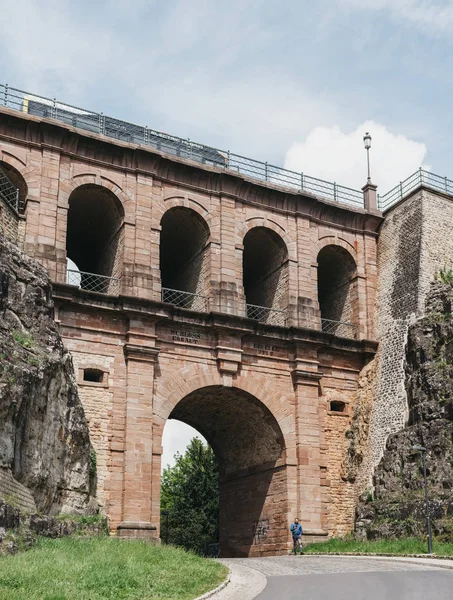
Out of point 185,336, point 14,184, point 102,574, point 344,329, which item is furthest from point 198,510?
point 102,574

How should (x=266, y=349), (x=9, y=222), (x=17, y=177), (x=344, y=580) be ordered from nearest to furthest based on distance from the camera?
(x=344, y=580), (x=9, y=222), (x=17, y=177), (x=266, y=349)

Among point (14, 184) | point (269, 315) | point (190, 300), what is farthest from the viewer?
point (269, 315)

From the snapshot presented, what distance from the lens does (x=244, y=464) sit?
101 feet

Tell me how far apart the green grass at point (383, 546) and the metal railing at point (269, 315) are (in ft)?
25.6

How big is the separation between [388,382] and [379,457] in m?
2.81

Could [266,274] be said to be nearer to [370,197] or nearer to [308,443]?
[370,197]

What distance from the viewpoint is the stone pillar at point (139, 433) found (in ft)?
80.0

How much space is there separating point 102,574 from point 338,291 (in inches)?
856

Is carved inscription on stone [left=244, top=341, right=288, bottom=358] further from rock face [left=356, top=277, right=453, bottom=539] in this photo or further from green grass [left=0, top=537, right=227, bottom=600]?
green grass [left=0, top=537, right=227, bottom=600]

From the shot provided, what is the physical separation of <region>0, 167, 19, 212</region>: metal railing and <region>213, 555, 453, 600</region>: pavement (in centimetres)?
1310

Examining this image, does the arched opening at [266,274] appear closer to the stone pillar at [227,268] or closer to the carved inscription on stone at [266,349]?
the carved inscription on stone at [266,349]

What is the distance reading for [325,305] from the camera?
34.0 meters

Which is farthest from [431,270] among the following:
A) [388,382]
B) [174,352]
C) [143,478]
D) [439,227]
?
[143,478]

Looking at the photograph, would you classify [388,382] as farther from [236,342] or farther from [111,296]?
[111,296]
